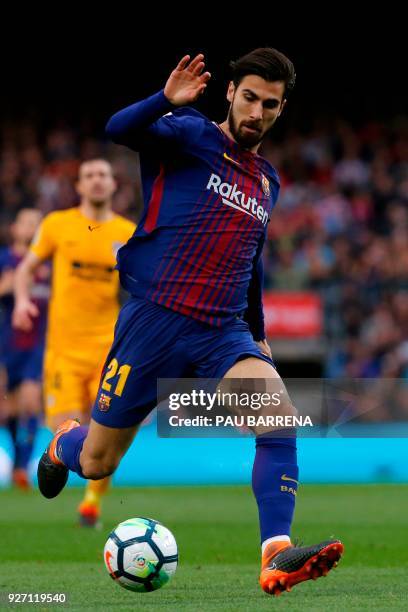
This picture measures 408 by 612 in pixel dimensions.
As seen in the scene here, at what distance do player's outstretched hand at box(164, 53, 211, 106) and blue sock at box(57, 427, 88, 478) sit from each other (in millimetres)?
1759

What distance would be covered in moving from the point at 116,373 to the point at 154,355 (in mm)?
208

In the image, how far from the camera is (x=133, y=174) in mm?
20062

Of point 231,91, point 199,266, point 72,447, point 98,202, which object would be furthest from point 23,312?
point 231,91

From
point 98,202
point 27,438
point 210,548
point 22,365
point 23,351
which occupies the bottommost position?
point 210,548

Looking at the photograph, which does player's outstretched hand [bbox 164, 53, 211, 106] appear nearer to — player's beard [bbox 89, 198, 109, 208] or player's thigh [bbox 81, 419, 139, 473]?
player's thigh [bbox 81, 419, 139, 473]

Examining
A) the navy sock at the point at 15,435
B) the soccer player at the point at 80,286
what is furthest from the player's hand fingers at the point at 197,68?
the navy sock at the point at 15,435

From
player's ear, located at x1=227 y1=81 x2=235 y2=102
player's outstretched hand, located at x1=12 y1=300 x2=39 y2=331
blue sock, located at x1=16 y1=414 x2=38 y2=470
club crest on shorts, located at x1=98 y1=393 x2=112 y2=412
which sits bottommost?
blue sock, located at x1=16 y1=414 x2=38 y2=470

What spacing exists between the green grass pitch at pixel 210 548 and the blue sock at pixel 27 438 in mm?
580

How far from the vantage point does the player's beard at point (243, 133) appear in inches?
214

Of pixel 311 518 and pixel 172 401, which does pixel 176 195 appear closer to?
pixel 172 401

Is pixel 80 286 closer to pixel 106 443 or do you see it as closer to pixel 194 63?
pixel 106 443

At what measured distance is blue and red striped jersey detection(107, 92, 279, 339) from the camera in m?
5.45

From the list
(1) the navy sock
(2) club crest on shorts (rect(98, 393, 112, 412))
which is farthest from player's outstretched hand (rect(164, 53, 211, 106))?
(1) the navy sock

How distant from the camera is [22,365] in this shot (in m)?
12.8
